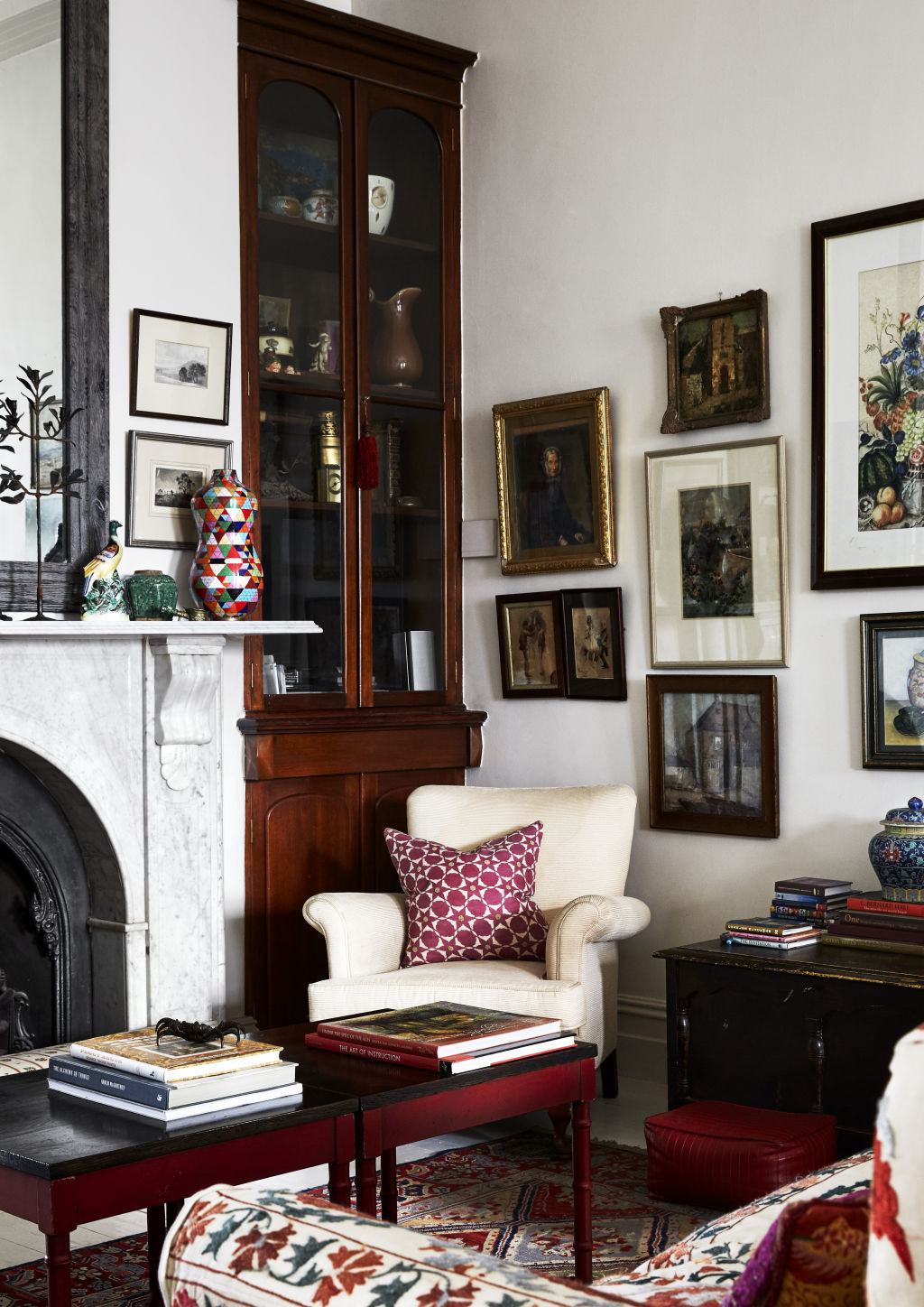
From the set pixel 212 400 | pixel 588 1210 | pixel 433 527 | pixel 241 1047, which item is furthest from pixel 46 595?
pixel 588 1210

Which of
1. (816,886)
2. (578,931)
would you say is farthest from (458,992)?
(816,886)

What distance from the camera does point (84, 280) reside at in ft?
13.1

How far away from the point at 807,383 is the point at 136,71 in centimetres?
211

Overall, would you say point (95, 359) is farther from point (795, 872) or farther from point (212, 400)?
point (795, 872)

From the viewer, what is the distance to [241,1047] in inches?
91.9

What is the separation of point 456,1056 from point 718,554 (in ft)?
6.96

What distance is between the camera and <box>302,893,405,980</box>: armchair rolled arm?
387cm

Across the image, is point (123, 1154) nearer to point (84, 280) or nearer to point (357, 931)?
point (357, 931)

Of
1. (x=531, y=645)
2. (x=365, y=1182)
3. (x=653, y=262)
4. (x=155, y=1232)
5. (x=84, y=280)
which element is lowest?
(x=155, y=1232)

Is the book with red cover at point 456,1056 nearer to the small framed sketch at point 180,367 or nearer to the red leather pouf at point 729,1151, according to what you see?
the red leather pouf at point 729,1151

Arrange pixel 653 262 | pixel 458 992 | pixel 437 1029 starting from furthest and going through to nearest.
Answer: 1. pixel 653 262
2. pixel 458 992
3. pixel 437 1029

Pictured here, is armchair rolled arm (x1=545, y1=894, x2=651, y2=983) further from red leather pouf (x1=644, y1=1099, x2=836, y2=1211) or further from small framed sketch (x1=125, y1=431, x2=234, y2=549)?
small framed sketch (x1=125, y1=431, x2=234, y2=549)

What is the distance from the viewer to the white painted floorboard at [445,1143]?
320 cm

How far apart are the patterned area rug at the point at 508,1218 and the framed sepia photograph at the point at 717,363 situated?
2083 mm
